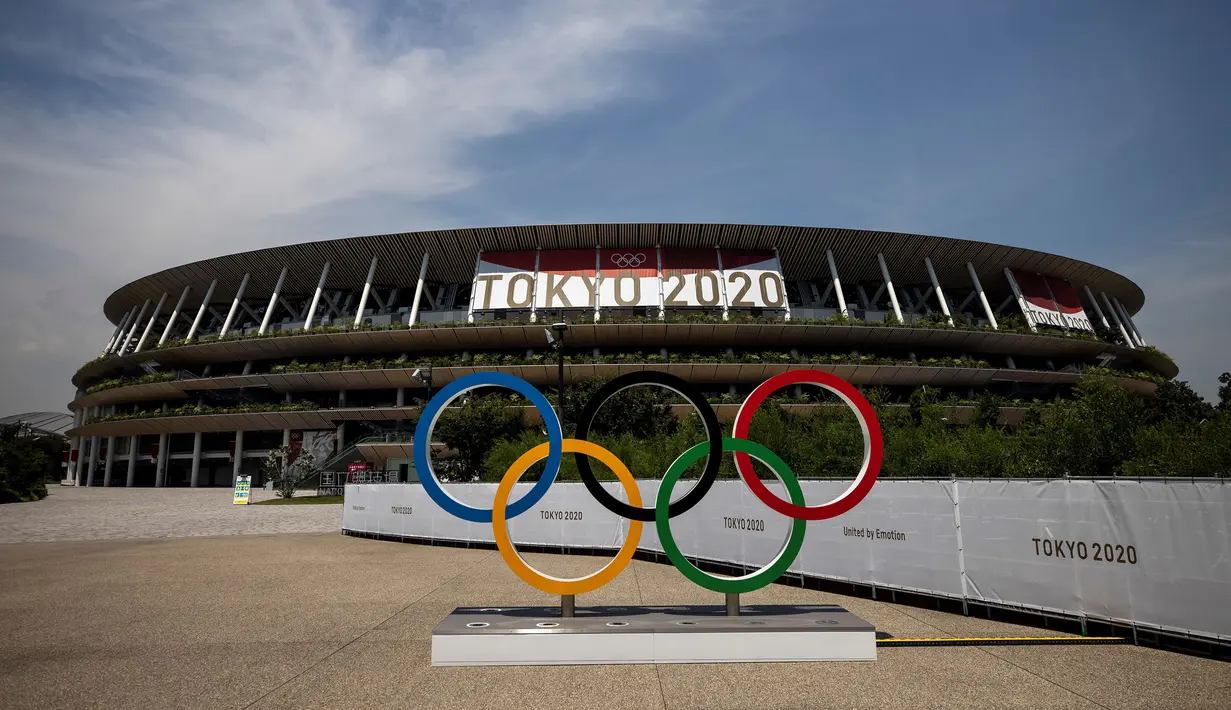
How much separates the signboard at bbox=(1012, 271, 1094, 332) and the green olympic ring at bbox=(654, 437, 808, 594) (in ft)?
160

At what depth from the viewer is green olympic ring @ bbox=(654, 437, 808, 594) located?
301 inches

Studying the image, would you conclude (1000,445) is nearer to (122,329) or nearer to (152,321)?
(152,321)

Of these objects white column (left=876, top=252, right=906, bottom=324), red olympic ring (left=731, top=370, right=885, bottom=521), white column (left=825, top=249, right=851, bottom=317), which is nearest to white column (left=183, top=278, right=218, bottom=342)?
white column (left=825, top=249, right=851, bottom=317)

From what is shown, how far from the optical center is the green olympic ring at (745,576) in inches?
301

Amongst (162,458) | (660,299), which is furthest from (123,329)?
(660,299)

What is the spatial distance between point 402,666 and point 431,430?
8.73 feet

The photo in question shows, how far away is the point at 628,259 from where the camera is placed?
4753 centimetres

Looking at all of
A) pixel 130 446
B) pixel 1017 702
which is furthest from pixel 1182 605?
pixel 130 446

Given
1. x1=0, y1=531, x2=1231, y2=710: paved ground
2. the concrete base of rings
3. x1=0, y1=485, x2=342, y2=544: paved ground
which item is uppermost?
the concrete base of rings

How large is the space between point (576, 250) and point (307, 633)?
41.6m

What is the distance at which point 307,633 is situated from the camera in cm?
814

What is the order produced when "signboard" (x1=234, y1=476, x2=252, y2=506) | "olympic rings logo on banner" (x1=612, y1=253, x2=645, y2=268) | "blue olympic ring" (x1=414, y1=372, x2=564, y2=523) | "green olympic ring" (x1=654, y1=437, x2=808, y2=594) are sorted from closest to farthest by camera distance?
"green olympic ring" (x1=654, y1=437, x2=808, y2=594), "blue olympic ring" (x1=414, y1=372, x2=564, y2=523), "signboard" (x1=234, y1=476, x2=252, y2=506), "olympic rings logo on banner" (x1=612, y1=253, x2=645, y2=268)

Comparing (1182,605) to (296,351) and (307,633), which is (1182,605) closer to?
(307,633)

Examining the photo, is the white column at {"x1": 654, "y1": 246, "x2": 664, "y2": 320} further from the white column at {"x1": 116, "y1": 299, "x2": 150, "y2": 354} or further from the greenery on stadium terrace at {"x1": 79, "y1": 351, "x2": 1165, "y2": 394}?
the white column at {"x1": 116, "y1": 299, "x2": 150, "y2": 354}
